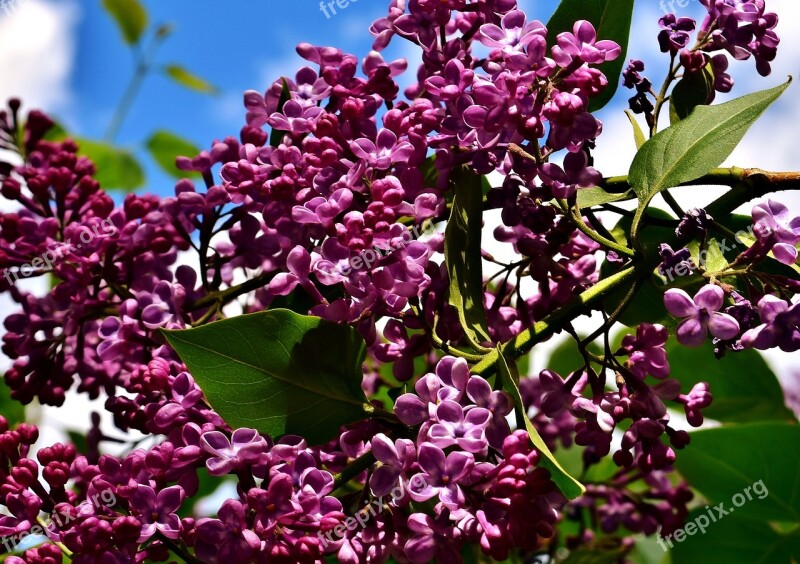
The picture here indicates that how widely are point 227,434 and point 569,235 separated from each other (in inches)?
16.2

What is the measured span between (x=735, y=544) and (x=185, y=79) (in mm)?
2543

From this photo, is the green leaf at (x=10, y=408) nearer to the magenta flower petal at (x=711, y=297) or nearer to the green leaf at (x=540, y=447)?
the green leaf at (x=540, y=447)

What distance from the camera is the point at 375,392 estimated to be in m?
1.53

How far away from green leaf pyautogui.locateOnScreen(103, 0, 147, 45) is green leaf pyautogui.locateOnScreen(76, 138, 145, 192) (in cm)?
63

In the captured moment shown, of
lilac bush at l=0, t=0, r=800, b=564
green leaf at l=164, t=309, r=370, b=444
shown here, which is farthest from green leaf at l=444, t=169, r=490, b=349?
green leaf at l=164, t=309, r=370, b=444

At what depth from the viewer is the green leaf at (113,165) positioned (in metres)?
2.49

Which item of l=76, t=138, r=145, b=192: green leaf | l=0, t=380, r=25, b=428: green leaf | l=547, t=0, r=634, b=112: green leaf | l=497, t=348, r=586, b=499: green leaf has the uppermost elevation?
l=76, t=138, r=145, b=192: green leaf

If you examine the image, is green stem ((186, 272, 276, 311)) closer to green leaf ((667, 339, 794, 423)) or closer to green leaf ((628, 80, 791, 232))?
green leaf ((628, 80, 791, 232))

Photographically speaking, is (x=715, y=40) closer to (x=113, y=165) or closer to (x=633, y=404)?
(x=633, y=404)

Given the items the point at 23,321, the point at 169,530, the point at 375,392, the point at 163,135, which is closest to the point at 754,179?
the point at 169,530

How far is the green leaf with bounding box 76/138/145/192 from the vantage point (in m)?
2.49

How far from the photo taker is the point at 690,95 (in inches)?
38.7

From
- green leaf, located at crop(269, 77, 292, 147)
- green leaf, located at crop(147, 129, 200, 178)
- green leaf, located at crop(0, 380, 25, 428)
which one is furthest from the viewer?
green leaf, located at crop(147, 129, 200, 178)

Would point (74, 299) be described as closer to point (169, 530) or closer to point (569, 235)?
point (169, 530)
